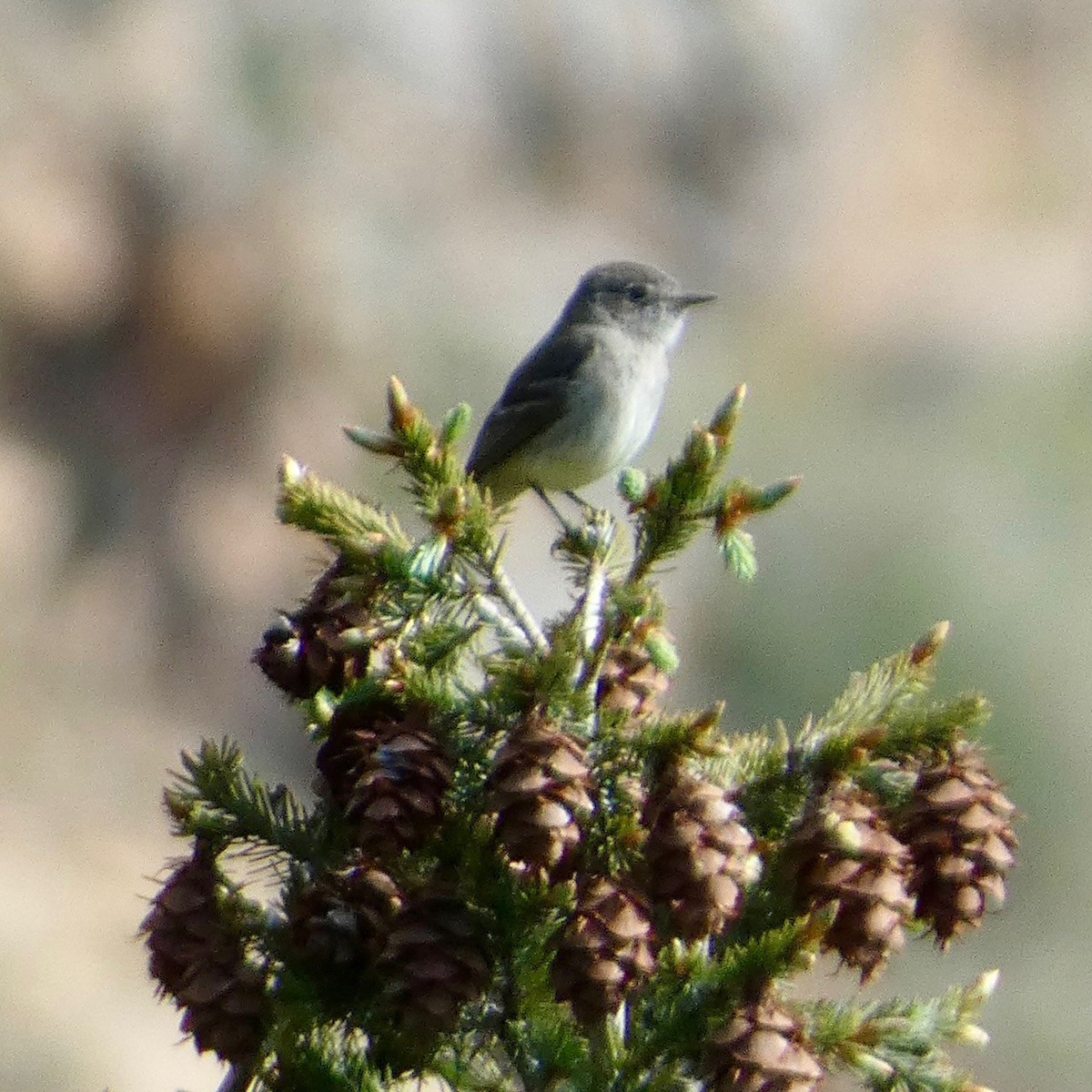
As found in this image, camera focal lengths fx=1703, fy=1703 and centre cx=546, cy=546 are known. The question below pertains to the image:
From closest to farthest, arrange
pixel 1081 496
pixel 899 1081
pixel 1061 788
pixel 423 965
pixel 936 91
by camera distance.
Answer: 1. pixel 423 965
2. pixel 899 1081
3. pixel 1061 788
4. pixel 1081 496
5. pixel 936 91

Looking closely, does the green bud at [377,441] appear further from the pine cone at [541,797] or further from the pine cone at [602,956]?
the pine cone at [602,956]

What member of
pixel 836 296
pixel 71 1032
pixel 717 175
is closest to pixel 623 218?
pixel 717 175

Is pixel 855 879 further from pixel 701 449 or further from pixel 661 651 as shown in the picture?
pixel 701 449

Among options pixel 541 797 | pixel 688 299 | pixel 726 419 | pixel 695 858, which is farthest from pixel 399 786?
pixel 688 299

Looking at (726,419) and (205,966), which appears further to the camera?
(726,419)

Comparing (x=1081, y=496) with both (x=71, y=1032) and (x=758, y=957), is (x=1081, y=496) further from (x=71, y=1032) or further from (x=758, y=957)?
(x=758, y=957)

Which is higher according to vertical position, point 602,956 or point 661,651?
point 661,651

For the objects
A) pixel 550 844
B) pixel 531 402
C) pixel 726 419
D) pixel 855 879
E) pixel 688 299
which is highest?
pixel 688 299

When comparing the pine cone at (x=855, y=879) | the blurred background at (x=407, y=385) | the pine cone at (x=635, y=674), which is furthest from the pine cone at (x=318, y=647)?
the blurred background at (x=407, y=385)

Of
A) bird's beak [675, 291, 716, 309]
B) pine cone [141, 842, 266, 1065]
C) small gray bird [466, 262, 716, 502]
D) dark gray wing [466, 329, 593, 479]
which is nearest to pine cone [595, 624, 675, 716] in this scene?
pine cone [141, 842, 266, 1065]
